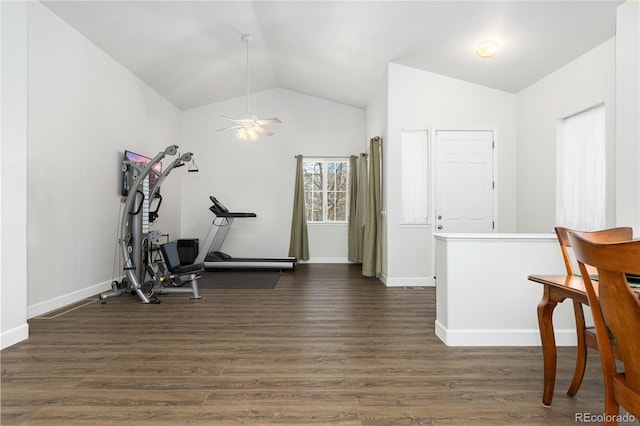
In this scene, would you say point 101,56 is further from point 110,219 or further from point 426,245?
point 426,245

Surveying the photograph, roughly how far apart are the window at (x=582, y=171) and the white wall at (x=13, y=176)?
543cm

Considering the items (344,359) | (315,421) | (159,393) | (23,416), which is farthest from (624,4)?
(23,416)

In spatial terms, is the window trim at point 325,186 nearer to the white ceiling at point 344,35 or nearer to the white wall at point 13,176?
the white ceiling at point 344,35

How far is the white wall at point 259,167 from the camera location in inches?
291

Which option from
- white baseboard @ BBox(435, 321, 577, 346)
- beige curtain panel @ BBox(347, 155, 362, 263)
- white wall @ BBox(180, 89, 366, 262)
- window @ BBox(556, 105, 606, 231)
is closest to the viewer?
white baseboard @ BBox(435, 321, 577, 346)

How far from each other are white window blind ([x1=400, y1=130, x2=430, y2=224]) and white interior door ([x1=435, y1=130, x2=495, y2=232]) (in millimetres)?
191

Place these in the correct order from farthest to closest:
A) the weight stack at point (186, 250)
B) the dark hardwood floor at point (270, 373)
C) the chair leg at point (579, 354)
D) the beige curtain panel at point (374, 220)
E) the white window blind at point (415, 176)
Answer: the weight stack at point (186, 250), the beige curtain panel at point (374, 220), the white window blind at point (415, 176), the chair leg at point (579, 354), the dark hardwood floor at point (270, 373)

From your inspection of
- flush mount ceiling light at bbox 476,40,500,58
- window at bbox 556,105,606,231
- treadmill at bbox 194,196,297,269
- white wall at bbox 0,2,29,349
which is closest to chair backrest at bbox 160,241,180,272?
white wall at bbox 0,2,29,349

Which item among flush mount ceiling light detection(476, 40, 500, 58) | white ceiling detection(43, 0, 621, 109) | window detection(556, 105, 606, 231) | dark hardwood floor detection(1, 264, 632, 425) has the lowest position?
dark hardwood floor detection(1, 264, 632, 425)

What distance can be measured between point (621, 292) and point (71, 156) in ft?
16.4

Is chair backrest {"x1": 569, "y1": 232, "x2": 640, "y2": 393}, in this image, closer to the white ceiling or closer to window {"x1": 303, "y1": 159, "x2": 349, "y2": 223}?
the white ceiling

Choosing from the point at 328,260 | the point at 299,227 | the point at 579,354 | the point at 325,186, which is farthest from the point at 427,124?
the point at 579,354

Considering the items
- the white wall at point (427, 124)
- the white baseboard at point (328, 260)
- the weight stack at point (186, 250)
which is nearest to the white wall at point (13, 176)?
the weight stack at point (186, 250)

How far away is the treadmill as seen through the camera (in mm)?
6504
